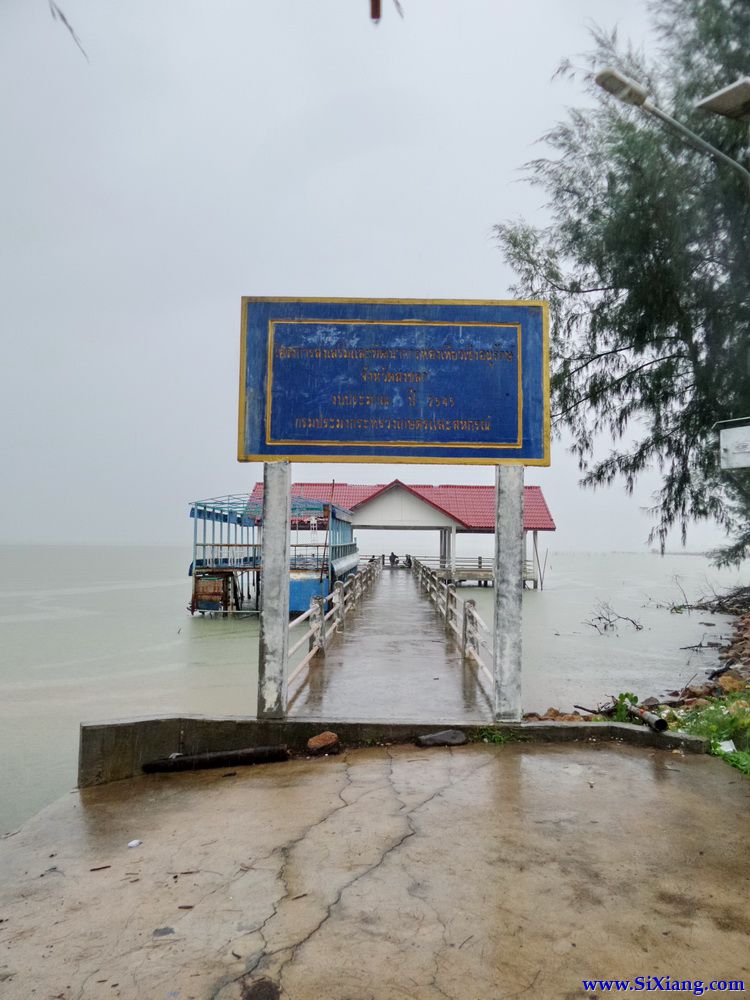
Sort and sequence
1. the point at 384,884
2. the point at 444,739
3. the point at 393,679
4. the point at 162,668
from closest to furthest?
the point at 384,884 < the point at 444,739 < the point at 393,679 < the point at 162,668

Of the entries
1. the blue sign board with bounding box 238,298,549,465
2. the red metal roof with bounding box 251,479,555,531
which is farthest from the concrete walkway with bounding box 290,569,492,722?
the red metal roof with bounding box 251,479,555,531

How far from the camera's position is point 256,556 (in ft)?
93.7

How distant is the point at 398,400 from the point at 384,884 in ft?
13.9

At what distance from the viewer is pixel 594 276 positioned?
520 inches

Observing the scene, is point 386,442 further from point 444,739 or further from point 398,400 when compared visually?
point 444,739

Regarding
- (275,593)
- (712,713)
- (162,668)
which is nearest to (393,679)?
(275,593)

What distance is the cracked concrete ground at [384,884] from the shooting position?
2.83m

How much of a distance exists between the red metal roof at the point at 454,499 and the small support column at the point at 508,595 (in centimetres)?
2905

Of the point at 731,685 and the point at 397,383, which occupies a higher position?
the point at 397,383

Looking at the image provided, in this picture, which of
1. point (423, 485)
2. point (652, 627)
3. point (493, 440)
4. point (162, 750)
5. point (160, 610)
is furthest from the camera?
point (423, 485)

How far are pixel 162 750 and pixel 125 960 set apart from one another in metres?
3.19

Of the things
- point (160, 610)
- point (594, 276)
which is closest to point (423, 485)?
point (160, 610)

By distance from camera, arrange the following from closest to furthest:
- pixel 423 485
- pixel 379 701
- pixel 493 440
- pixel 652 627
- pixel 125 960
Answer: pixel 125 960 < pixel 493 440 < pixel 379 701 < pixel 652 627 < pixel 423 485

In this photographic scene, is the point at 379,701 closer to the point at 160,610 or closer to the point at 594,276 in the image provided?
the point at 594,276
